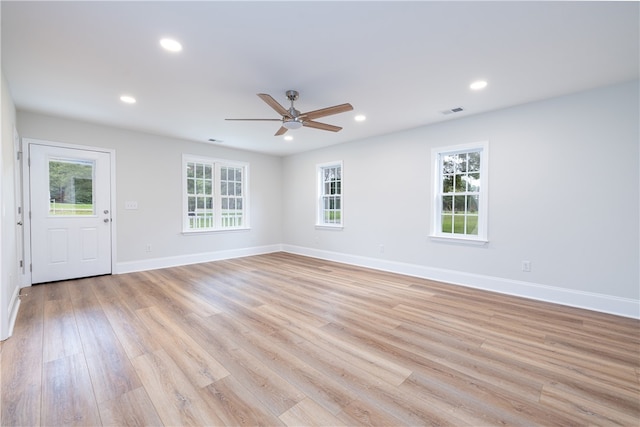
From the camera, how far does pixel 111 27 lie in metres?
2.18

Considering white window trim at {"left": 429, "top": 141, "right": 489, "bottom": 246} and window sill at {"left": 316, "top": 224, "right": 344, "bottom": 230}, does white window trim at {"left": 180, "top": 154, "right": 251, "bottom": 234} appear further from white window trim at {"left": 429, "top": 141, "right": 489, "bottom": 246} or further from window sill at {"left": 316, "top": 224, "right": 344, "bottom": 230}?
white window trim at {"left": 429, "top": 141, "right": 489, "bottom": 246}

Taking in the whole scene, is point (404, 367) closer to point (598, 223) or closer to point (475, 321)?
point (475, 321)

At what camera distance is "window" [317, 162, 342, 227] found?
6.23 m

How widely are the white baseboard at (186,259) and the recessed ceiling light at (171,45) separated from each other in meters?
4.06

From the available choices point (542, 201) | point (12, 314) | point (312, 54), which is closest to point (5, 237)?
point (12, 314)

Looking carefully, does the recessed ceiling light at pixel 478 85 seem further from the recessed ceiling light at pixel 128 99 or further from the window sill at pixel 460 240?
the recessed ceiling light at pixel 128 99

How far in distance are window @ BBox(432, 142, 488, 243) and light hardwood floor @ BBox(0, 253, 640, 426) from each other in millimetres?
1047

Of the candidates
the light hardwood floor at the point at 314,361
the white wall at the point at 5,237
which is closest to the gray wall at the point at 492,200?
the light hardwood floor at the point at 314,361

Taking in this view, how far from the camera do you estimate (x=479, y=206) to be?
4.19 meters

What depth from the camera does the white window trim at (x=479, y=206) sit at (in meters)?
4.08

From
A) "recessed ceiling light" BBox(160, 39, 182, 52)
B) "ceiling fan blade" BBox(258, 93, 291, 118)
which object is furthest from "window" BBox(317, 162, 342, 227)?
"recessed ceiling light" BBox(160, 39, 182, 52)

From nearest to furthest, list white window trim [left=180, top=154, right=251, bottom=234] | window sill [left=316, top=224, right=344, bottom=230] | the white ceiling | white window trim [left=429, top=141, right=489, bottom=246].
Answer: the white ceiling < white window trim [left=429, top=141, right=489, bottom=246] < white window trim [left=180, top=154, right=251, bottom=234] < window sill [left=316, top=224, right=344, bottom=230]

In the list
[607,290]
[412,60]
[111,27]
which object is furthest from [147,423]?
[607,290]

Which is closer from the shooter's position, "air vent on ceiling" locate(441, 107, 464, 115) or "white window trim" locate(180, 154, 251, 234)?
"air vent on ceiling" locate(441, 107, 464, 115)
